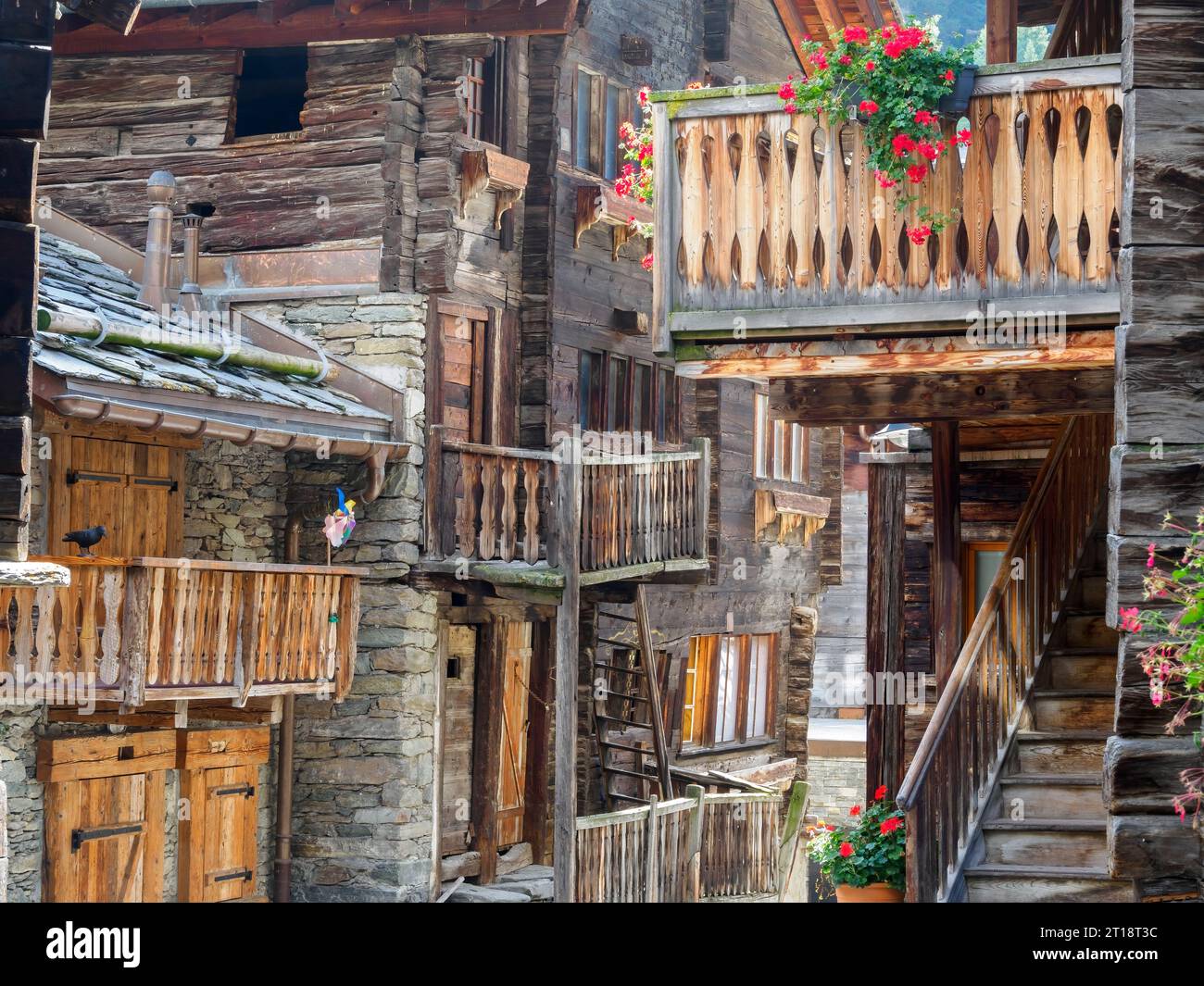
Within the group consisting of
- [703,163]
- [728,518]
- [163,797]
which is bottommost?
[163,797]

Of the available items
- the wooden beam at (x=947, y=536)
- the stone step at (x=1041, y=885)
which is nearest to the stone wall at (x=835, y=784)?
the wooden beam at (x=947, y=536)

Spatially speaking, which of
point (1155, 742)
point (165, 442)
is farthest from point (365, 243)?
→ point (1155, 742)

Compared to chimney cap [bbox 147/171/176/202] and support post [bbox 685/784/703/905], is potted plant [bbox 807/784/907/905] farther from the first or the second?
chimney cap [bbox 147/171/176/202]

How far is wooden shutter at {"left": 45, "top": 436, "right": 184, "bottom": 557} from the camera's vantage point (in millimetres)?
12773

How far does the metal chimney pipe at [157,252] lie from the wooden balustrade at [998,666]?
283 inches

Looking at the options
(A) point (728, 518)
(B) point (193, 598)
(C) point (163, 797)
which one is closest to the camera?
(B) point (193, 598)

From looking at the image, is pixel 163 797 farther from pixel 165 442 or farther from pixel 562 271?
pixel 562 271

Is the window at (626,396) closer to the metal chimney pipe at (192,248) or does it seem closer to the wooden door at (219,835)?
the metal chimney pipe at (192,248)

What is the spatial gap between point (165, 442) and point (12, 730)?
8.27ft

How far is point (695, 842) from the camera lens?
52.0ft

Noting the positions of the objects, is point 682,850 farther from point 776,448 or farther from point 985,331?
point 985,331

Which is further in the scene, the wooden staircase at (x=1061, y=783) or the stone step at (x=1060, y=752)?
the stone step at (x=1060, y=752)

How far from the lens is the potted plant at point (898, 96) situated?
8914mm
